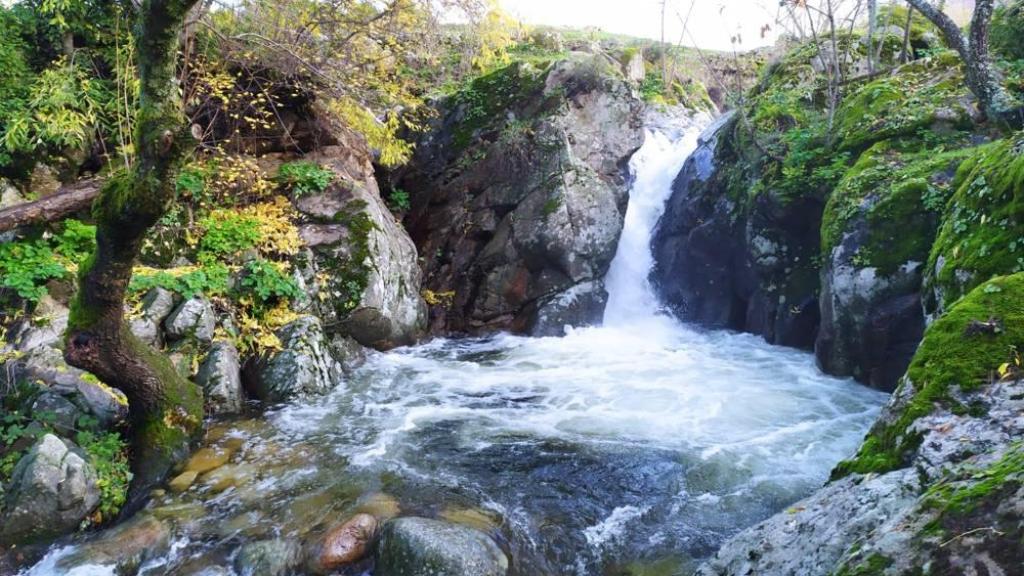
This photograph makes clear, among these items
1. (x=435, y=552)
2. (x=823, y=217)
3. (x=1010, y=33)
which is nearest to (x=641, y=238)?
(x=823, y=217)

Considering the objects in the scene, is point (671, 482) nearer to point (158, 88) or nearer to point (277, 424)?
point (277, 424)

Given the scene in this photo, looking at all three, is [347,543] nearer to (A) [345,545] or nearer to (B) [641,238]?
(A) [345,545]

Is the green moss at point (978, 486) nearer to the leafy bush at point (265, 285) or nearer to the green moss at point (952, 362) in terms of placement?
the green moss at point (952, 362)

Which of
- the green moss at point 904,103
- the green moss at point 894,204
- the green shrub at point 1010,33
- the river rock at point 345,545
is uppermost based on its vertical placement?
the green shrub at point 1010,33

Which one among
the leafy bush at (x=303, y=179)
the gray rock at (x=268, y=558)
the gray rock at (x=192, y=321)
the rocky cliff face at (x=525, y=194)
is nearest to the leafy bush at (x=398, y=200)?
the rocky cliff face at (x=525, y=194)

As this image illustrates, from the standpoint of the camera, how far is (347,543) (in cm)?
438

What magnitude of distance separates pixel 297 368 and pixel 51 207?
3492mm

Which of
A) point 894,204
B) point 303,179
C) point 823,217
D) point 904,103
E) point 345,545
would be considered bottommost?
point 345,545

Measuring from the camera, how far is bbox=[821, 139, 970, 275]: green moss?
7422mm

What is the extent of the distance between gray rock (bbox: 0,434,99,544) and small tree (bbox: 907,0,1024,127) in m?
→ 10.8

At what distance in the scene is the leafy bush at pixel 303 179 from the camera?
9.95 meters

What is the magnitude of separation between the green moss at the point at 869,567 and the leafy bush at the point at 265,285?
7.54m

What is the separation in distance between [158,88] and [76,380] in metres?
3.31

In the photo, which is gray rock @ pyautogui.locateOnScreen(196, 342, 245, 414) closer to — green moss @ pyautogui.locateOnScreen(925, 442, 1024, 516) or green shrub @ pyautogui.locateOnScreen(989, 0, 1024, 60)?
green moss @ pyautogui.locateOnScreen(925, 442, 1024, 516)
